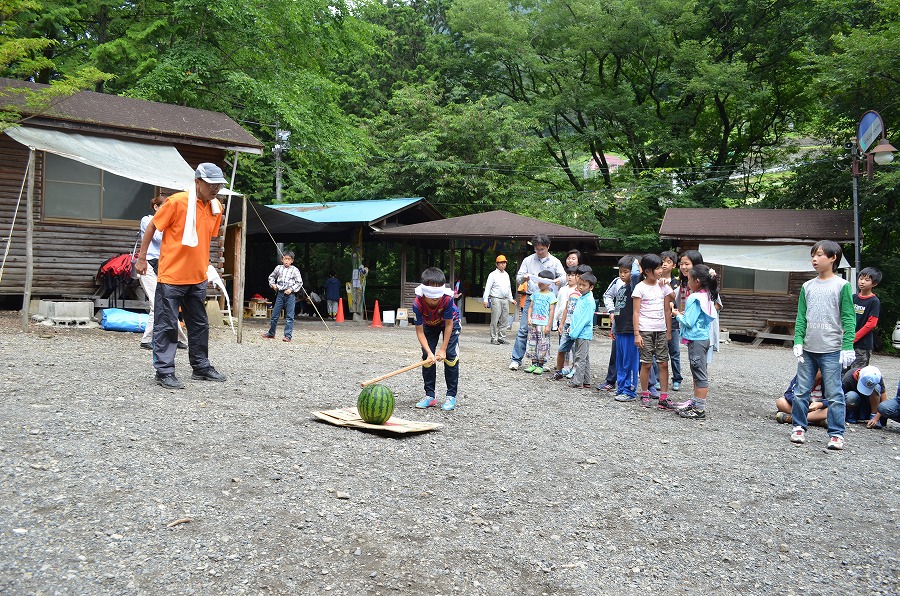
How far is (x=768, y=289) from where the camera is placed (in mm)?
21234

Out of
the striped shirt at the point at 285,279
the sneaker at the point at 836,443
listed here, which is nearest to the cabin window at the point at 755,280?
the striped shirt at the point at 285,279

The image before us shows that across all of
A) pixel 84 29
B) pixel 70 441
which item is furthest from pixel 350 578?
pixel 84 29

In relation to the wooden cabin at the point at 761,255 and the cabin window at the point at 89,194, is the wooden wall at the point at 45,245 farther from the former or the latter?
the wooden cabin at the point at 761,255

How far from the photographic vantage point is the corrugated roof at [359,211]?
21078 millimetres

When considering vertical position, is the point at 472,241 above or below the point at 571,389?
above

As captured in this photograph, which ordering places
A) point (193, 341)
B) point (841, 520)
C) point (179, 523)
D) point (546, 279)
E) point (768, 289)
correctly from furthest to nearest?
point (768, 289) → point (546, 279) → point (193, 341) → point (841, 520) → point (179, 523)

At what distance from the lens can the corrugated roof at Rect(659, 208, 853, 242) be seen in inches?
806

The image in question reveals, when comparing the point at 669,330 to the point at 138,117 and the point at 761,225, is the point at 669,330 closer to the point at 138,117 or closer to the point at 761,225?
the point at 138,117

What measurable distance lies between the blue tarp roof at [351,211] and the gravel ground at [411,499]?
45.0 feet

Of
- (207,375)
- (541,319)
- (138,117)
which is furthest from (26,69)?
(541,319)

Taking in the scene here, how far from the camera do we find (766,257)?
20.4 m

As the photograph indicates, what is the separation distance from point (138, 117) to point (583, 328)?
31.1 ft

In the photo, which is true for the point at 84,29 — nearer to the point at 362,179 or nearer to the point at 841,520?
the point at 362,179

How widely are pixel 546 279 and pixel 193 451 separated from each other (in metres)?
6.12
